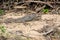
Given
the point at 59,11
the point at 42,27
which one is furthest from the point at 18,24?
the point at 59,11

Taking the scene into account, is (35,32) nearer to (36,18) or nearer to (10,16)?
(36,18)

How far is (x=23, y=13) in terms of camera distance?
10.5 metres

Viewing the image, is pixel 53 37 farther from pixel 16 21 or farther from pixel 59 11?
pixel 59 11

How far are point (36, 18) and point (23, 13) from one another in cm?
122

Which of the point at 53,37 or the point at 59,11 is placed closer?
the point at 53,37

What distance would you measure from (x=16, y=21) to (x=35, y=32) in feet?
4.83

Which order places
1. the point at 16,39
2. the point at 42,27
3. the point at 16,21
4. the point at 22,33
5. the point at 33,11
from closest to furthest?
the point at 16,39 → the point at 22,33 → the point at 42,27 → the point at 16,21 → the point at 33,11

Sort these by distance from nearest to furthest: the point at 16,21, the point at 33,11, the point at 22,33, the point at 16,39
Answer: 1. the point at 16,39
2. the point at 22,33
3. the point at 16,21
4. the point at 33,11

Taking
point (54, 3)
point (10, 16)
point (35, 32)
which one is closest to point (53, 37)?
point (35, 32)

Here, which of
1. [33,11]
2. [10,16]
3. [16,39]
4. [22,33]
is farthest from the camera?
[33,11]

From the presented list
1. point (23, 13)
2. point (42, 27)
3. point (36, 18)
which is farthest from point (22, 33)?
point (23, 13)

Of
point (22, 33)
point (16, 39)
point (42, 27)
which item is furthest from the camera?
point (42, 27)

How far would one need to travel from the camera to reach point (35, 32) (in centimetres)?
789

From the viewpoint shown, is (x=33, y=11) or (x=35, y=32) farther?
(x=33, y=11)
